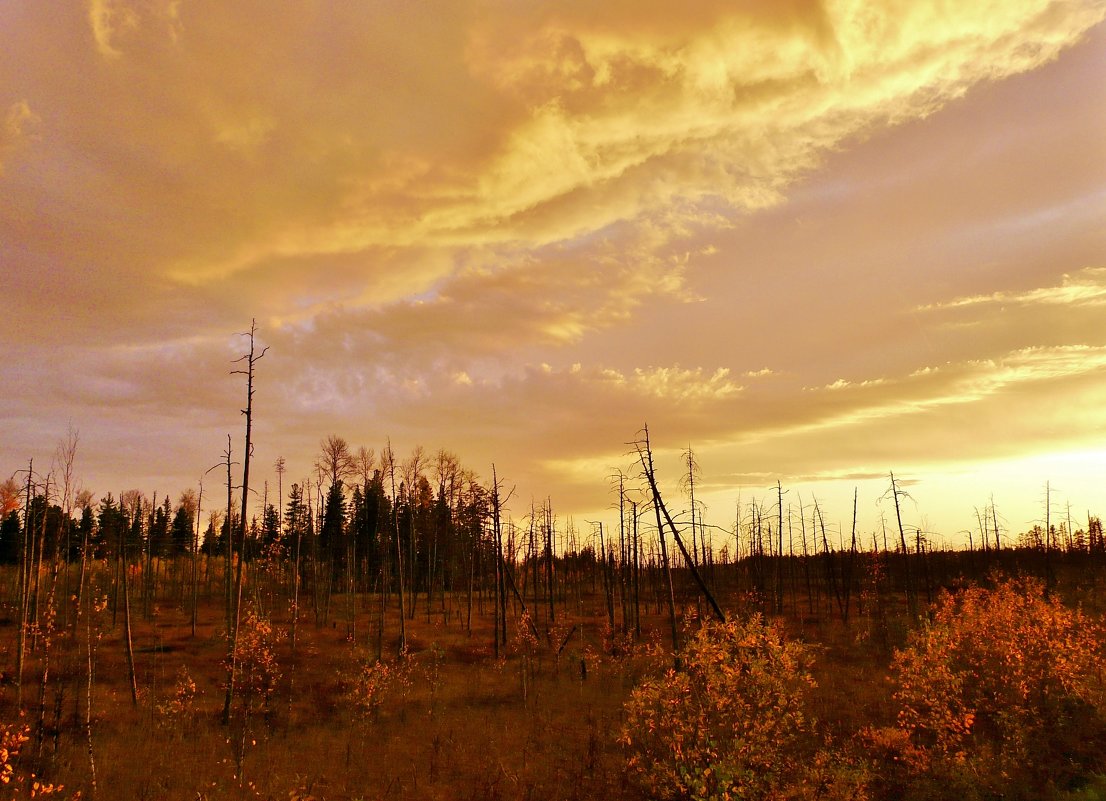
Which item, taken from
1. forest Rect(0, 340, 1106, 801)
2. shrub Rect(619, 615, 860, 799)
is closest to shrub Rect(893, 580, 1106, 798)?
forest Rect(0, 340, 1106, 801)

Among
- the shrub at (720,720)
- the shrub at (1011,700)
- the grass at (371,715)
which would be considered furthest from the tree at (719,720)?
the shrub at (1011,700)

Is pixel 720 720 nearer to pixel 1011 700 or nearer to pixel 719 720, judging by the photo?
pixel 719 720

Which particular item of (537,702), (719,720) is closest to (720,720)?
(719,720)

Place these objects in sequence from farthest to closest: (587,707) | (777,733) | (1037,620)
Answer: (587,707) < (1037,620) < (777,733)

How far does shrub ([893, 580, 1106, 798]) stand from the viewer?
28.5 metres

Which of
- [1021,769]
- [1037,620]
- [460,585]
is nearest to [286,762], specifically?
[1021,769]

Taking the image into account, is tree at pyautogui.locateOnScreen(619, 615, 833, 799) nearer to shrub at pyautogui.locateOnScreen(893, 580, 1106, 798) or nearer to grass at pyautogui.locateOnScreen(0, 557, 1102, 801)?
grass at pyautogui.locateOnScreen(0, 557, 1102, 801)

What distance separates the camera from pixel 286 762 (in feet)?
95.8

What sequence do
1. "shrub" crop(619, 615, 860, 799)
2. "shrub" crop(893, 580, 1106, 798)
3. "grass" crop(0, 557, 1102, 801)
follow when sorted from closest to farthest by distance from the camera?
"shrub" crop(619, 615, 860, 799)
"grass" crop(0, 557, 1102, 801)
"shrub" crop(893, 580, 1106, 798)

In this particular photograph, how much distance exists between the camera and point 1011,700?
35.7 m

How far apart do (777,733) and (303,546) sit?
279ft

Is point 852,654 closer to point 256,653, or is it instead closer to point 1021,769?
point 1021,769

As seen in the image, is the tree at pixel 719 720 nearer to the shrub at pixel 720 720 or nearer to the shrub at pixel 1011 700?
the shrub at pixel 720 720

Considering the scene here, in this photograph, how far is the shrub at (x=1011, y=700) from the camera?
28.5 metres
